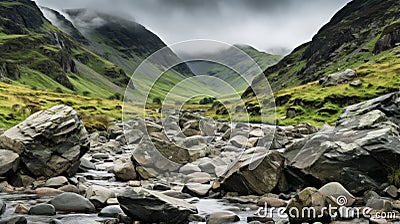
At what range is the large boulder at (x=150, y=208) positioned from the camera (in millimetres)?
10742

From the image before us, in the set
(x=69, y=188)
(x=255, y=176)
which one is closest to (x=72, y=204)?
(x=69, y=188)

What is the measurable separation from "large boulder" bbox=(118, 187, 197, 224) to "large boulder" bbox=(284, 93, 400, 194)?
19.6 ft

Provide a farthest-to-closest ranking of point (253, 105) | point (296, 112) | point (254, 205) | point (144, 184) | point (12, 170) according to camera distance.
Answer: point (253, 105), point (296, 112), point (144, 184), point (12, 170), point (254, 205)

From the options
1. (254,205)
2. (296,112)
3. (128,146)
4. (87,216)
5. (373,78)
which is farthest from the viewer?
(373,78)

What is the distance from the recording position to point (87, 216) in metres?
11.6

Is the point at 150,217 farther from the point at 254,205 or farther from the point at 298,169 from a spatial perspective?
the point at 298,169

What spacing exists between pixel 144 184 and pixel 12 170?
228 inches

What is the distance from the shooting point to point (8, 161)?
15875 millimetres

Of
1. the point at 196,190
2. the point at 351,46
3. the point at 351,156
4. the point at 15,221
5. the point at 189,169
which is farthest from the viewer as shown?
the point at 351,46

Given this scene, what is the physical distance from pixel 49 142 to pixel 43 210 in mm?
6867

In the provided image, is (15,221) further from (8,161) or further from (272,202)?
(272,202)

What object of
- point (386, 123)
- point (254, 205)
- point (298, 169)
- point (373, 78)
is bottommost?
point (254, 205)

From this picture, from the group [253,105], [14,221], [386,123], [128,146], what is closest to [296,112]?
[253,105]

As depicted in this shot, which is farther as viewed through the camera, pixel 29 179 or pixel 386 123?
pixel 29 179
